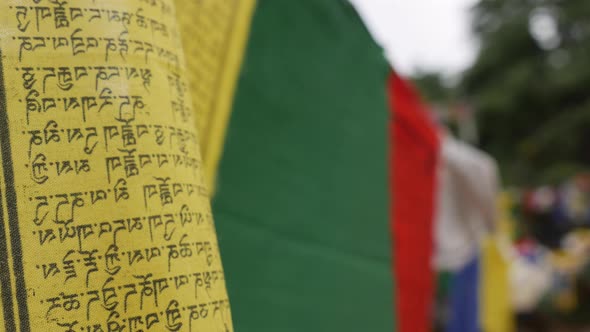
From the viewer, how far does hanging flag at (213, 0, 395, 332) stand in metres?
0.65

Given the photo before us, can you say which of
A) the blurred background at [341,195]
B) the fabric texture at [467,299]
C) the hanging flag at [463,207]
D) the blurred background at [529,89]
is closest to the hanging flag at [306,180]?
the blurred background at [341,195]

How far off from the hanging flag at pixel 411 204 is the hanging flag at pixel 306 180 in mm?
112

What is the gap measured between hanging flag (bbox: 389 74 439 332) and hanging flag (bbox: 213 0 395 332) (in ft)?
0.37

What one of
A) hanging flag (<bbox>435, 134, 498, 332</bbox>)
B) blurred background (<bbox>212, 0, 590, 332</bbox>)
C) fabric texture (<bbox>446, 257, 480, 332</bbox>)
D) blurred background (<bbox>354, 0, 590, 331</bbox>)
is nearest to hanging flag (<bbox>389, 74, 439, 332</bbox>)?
blurred background (<bbox>212, 0, 590, 332</bbox>)

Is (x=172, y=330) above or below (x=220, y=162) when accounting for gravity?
below

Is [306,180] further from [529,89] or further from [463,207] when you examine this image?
[529,89]

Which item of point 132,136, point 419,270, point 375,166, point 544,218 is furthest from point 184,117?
point 544,218

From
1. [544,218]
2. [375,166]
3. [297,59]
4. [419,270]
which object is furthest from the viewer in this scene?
[544,218]

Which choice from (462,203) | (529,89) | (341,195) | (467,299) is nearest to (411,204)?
(341,195)

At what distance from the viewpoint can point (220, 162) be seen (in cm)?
62

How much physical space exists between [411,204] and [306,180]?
0.54 meters

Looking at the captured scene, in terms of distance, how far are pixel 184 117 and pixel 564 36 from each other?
12.8 metres

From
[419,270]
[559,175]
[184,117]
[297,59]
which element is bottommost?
[184,117]

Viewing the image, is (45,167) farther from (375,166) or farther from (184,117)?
(375,166)
